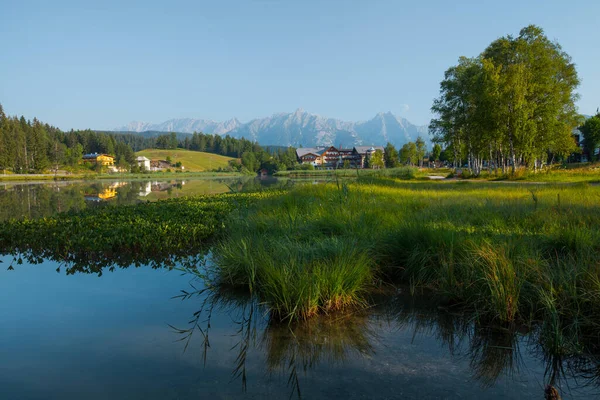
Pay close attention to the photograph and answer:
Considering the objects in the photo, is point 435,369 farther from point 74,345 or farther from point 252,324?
point 74,345

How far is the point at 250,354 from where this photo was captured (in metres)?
3.72

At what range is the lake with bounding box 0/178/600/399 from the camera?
3084 millimetres

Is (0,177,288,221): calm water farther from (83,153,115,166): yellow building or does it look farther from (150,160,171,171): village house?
(150,160,171,171): village house

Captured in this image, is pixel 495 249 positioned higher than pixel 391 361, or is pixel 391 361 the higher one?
pixel 495 249

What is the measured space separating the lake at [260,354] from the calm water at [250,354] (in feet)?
0.04

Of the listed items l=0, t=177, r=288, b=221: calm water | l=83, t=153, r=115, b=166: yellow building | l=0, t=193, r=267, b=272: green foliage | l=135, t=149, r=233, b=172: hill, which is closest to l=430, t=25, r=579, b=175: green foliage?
l=0, t=177, r=288, b=221: calm water

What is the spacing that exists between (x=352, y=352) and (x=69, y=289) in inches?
204

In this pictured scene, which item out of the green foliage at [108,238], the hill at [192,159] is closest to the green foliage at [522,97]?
the green foliage at [108,238]

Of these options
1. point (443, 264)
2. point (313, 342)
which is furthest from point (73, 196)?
point (443, 264)

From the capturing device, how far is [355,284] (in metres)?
4.83

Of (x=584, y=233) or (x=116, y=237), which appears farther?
(x=116, y=237)

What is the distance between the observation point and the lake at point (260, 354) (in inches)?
121

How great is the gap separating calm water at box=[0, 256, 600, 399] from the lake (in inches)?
0.5

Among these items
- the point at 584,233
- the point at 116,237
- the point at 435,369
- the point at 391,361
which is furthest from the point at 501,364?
the point at 116,237
